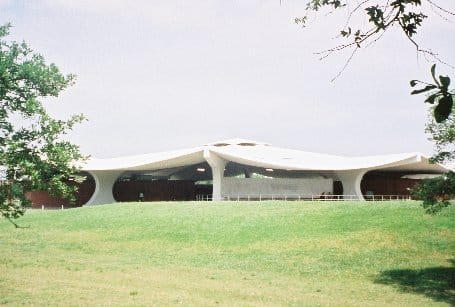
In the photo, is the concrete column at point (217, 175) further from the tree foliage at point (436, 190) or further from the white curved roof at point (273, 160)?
the tree foliage at point (436, 190)

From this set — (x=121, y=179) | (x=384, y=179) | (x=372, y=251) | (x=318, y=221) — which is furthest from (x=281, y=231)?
(x=121, y=179)

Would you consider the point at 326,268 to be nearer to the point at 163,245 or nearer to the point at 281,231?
the point at 281,231

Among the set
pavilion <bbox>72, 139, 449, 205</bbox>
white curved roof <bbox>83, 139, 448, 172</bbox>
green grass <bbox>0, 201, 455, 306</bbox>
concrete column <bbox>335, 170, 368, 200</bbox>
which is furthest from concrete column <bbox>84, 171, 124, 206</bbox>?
concrete column <bbox>335, 170, 368, 200</bbox>

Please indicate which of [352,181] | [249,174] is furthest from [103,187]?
[352,181]

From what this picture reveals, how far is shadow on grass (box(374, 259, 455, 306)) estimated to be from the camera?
1485 centimetres

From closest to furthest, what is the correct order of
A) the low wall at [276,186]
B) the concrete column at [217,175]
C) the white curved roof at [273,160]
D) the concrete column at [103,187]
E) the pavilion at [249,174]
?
1. the white curved roof at [273,160]
2. the pavilion at [249,174]
3. the concrete column at [217,175]
4. the low wall at [276,186]
5. the concrete column at [103,187]

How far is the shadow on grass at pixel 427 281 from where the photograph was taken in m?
14.9

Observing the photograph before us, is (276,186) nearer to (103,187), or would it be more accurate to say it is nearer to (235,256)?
(103,187)

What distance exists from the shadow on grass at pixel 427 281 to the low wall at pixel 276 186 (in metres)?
25.6

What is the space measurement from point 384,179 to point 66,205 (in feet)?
116

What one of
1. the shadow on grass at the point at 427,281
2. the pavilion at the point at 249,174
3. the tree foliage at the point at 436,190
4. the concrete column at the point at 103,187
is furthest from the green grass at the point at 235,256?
the concrete column at the point at 103,187

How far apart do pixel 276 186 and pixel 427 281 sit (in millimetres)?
27943

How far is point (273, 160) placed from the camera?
41906mm

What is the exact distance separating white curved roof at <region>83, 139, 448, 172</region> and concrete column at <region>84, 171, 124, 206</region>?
158 centimetres
